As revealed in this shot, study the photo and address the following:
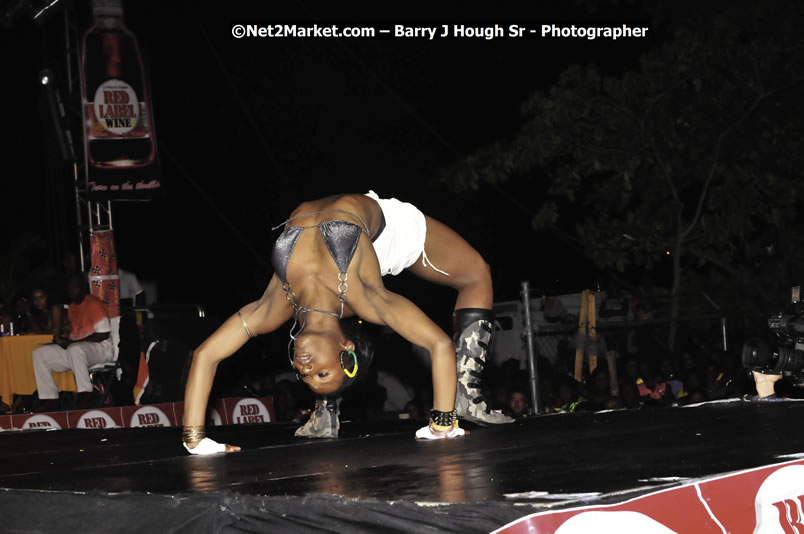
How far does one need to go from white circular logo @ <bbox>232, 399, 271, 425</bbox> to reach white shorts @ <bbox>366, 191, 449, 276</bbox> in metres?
4.34

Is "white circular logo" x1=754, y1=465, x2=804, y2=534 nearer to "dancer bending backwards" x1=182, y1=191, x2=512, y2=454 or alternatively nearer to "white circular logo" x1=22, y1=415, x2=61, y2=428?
"dancer bending backwards" x1=182, y1=191, x2=512, y2=454

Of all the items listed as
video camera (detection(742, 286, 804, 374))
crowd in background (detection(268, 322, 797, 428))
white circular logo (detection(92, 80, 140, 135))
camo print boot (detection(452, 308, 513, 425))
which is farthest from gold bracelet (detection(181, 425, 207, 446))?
white circular logo (detection(92, 80, 140, 135))

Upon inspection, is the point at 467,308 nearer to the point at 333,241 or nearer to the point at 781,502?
the point at 333,241

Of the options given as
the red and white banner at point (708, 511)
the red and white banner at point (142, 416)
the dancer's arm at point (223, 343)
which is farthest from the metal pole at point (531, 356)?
the red and white banner at point (708, 511)

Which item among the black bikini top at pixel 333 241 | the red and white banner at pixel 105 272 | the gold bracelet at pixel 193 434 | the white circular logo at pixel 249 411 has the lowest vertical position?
the white circular logo at pixel 249 411

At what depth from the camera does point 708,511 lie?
178cm

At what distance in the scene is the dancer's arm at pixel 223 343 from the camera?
10.6 ft

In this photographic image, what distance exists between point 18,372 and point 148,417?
5.56 ft

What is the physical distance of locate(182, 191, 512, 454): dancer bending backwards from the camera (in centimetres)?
303

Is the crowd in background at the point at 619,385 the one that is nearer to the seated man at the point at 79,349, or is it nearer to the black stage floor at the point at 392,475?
the seated man at the point at 79,349

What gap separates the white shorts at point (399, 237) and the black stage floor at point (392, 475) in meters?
0.63

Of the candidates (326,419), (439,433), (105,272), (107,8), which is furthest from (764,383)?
(107,8)

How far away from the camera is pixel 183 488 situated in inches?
86.3

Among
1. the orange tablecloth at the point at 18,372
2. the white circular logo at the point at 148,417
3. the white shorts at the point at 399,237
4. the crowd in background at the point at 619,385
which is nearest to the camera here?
the white shorts at the point at 399,237
